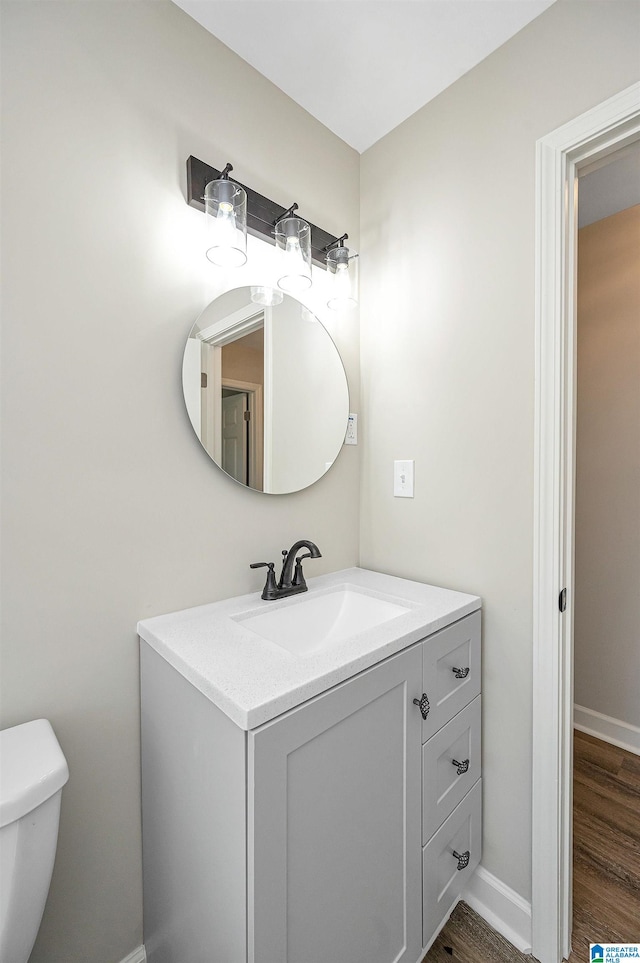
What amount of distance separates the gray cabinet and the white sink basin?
0.24 metres

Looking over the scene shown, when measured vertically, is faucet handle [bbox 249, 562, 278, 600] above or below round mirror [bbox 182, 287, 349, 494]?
below

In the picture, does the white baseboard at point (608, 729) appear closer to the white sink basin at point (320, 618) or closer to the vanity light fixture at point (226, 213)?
the white sink basin at point (320, 618)

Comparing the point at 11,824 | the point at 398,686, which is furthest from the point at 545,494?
the point at 11,824

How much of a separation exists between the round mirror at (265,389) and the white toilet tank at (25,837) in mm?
765

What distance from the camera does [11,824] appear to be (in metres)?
0.70

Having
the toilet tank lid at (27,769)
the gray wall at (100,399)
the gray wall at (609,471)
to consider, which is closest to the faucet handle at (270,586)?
the gray wall at (100,399)

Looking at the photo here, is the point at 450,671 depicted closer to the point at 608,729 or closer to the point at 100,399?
the point at 100,399

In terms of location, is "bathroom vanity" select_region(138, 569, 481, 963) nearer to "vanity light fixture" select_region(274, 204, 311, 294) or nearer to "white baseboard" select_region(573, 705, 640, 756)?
"vanity light fixture" select_region(274, 204, 311, 294)

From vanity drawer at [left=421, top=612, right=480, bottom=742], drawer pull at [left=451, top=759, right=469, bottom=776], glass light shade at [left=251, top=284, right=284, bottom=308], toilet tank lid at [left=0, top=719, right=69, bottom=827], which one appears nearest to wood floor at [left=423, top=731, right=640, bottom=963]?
drawer pull at [left=451, top=759, right=469, bottom=776]

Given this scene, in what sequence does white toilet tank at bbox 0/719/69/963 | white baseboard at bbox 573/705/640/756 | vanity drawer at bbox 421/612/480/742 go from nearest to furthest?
1. white toilet tank at bbox 0/719/69/963
2. vanity drawer at bbox 421/612/480/742
3. white baseboard at bbox 573/705/640/756

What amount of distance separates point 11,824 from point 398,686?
2.43ft

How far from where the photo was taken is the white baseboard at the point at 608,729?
6.66 feet

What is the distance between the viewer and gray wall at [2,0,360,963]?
0.92 metres

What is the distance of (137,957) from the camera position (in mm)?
1091
